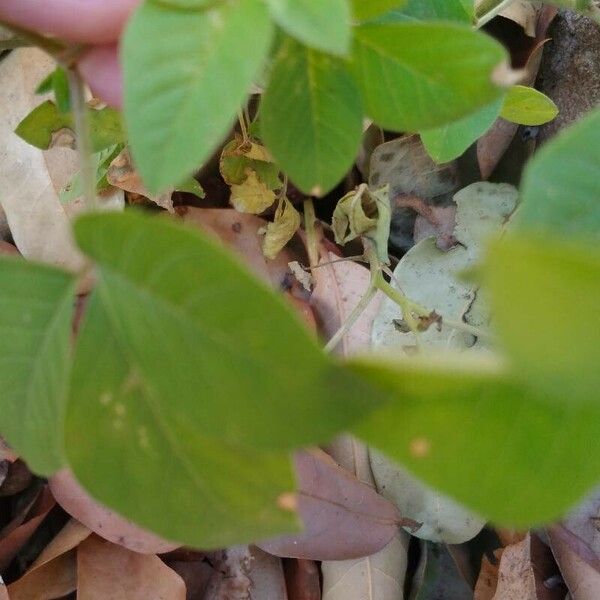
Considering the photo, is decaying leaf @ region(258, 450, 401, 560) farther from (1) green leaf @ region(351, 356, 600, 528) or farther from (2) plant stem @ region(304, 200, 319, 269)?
(1) green leaf @ region(351, 356, 600, 528)

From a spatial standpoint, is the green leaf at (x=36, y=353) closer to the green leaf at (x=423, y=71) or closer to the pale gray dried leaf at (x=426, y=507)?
the green leaf at (x=423, y=71)

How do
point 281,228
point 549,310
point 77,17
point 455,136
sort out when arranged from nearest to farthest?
point 549,310
point 77,17
point 455,136
point 281,228

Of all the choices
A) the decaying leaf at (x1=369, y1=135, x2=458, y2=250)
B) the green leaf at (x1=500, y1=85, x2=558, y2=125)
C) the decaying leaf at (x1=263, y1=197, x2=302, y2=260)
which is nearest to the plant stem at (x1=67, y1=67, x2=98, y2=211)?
the green leaf at (x1=500, y1=85, x2=558, y2=125)

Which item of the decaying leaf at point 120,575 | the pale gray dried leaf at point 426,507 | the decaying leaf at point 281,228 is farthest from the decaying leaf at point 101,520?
the decaying leaf at point 281,228

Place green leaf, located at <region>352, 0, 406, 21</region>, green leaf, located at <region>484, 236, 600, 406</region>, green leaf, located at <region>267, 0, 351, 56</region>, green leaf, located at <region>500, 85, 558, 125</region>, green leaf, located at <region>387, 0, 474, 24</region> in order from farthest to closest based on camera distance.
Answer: green leaf, located at <region>500, 85, 558, 125</region>, green leaf, located at <region>387, 0, 474, 24</region>, green leaf, located at <region>352, 0, 406, 21</region>, green leaf, located at <region>267, 0, 351, 56</region>, green leaf, located at <region>484, 236, 600, 406</region>

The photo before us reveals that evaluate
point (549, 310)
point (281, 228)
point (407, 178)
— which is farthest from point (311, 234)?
point (549, 310)

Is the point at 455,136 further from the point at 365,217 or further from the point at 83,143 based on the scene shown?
the point at 83,143
